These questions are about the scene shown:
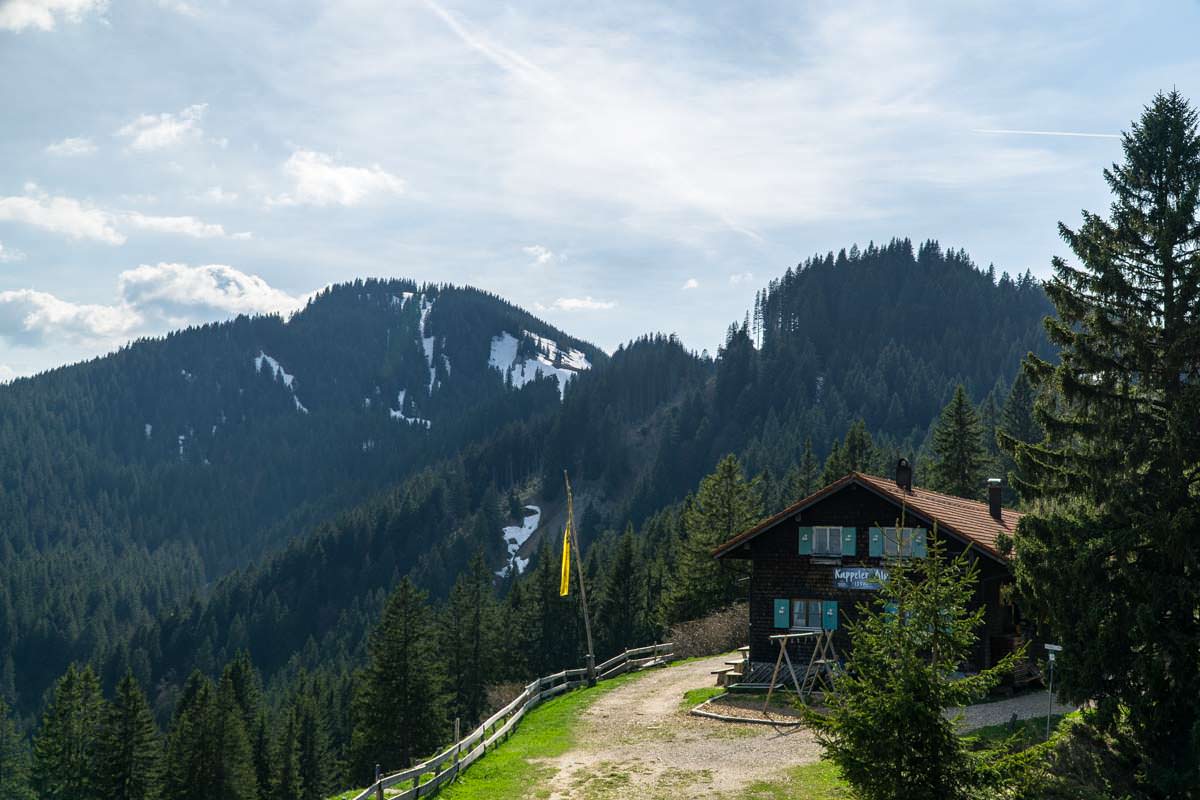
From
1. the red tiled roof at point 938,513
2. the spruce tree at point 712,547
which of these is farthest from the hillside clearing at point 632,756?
the spruce tree at point 712,547

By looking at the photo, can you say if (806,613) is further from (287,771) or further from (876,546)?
(287,771)

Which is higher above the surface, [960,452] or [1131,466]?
[960,452]

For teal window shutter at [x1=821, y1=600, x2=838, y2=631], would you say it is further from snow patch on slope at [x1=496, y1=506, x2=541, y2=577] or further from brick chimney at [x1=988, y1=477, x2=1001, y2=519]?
snow patch on slope at [x1=496, y1=506, x2=541, y2=577]

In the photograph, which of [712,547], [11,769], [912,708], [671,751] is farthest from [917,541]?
[11,769]

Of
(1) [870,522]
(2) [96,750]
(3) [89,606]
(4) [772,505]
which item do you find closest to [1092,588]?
(1) [870,522]

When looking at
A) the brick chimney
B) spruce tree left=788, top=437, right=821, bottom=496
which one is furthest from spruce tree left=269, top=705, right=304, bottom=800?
the brick chimney

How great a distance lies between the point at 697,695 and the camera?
33469 mm

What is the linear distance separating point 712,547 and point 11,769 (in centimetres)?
5580

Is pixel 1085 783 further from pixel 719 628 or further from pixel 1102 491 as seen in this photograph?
pixel 719 628

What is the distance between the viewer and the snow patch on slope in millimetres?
164887

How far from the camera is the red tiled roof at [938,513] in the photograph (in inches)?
1249

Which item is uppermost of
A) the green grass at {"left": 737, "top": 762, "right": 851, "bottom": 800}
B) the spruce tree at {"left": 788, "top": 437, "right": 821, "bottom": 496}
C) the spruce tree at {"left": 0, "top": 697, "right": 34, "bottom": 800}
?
the spruce tree at {"left": 788, "top": 437, "right": 821, "bottom": 496}

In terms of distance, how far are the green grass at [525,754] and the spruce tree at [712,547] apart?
19.6 m

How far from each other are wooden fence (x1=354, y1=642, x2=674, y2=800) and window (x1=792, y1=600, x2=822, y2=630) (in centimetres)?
885
